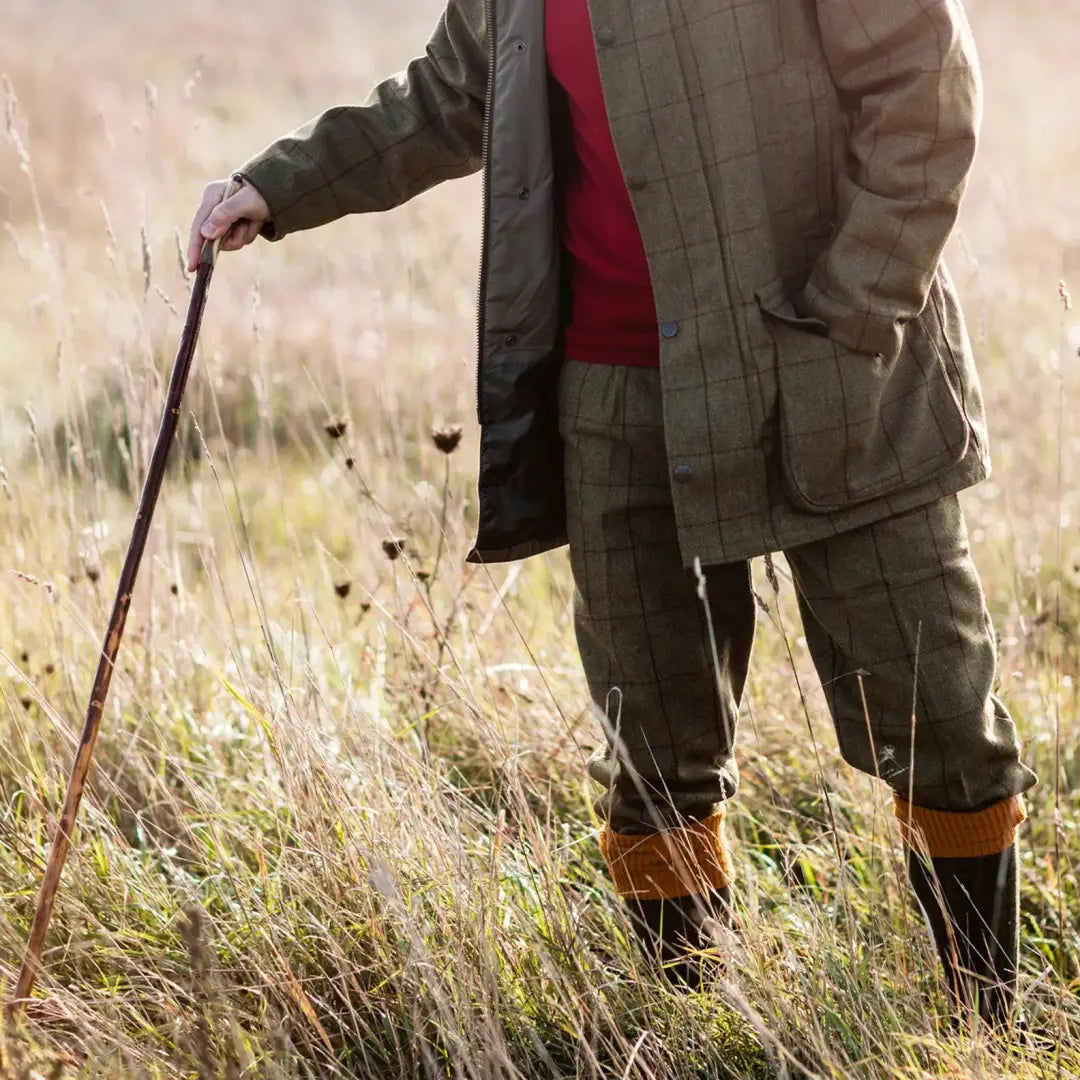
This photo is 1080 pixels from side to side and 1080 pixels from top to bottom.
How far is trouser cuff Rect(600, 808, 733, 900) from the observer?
2.38 metres

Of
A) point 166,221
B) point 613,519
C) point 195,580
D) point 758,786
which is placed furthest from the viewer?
point 166,221

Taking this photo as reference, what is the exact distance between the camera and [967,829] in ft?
7.15

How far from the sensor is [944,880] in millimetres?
2229

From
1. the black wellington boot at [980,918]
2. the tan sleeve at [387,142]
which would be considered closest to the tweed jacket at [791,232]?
the tan sleeve at [387,142]

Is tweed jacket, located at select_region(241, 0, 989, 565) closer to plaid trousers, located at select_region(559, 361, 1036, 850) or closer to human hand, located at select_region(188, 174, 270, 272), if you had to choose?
plaid trousers, located at select_region(559, 361, 1036, 850)

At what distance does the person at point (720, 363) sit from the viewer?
1.98 metres

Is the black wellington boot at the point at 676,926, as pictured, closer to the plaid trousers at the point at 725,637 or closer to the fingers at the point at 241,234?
the plaid trousers at the point at 725,637

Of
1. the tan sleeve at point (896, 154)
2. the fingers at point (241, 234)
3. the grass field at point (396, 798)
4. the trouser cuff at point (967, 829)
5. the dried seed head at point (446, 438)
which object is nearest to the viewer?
the tan sleeve at point (896, 154)

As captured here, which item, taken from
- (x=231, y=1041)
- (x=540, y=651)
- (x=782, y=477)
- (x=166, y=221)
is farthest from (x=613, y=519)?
(x=166, y=221)

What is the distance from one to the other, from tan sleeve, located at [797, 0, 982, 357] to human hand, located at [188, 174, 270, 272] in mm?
947

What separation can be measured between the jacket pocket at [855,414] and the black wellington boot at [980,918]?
634 mm

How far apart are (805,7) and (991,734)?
113 cm

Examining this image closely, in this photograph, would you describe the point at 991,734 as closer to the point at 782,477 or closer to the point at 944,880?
the point at 944,880

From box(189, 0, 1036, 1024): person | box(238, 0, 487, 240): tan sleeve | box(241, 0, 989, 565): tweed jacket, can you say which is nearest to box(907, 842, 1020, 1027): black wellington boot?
box(189, 0, 1036, 1024): person
